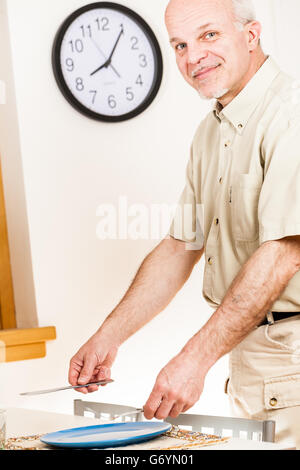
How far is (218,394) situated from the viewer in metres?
2.34

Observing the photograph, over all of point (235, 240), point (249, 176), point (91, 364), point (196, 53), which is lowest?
point (91, 364)

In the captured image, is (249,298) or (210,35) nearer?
(249,298)

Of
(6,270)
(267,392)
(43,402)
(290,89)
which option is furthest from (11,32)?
(267,392)

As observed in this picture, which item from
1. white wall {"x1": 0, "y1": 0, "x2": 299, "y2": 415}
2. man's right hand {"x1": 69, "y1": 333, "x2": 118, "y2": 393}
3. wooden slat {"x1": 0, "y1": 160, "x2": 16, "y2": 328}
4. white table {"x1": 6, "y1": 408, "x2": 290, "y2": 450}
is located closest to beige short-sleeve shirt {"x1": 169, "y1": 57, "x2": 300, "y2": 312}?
man's right hand {"x1": 69, "y1": 333, "x2": 118, "y2": 393}

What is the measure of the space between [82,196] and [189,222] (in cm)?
57

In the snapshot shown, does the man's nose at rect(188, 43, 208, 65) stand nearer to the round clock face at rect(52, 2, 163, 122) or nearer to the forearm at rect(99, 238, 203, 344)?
the forearm at rect(99, 238, 203, 344)

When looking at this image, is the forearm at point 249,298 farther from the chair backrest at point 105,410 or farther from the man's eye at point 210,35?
the man's eye at point 210,35

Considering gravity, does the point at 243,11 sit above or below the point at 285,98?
above

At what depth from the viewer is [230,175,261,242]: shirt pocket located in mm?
1418

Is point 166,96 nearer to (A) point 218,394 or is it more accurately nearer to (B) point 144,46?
(B) point 144,46

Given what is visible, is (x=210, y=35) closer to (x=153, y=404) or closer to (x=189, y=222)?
(x=189, y=222)

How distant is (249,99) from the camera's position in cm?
150

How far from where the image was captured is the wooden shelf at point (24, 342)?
1.96 meters

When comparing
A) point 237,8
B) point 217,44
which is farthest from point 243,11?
point 217,44
